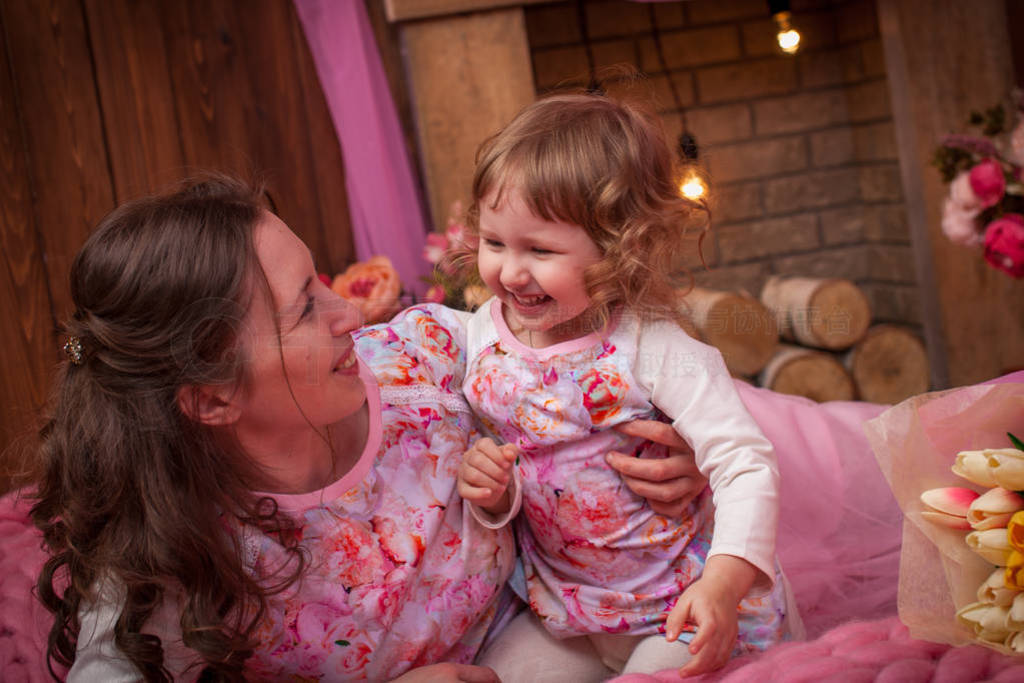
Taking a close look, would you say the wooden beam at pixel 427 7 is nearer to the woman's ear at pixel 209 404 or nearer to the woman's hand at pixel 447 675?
the woman's ear at pixel 209 404

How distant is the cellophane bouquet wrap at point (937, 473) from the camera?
3.13 feet

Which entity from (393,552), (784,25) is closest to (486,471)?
(393,552)

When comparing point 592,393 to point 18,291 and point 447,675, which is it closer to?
point 447,675

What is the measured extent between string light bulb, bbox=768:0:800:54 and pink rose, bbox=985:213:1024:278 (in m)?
0.78

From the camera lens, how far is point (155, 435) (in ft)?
3.34

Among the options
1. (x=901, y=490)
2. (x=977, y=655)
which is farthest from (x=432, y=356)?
(x=977, y=655)

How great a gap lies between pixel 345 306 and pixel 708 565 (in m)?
0.48

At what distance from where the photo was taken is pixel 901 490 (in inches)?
38.8

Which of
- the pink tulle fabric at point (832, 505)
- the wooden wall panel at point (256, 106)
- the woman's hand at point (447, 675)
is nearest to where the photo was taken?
the woman's hand at point (447, 675)

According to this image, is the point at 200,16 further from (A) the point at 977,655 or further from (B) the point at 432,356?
(A) the point at 977,655

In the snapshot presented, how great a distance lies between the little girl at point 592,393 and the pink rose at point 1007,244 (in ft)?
3.79

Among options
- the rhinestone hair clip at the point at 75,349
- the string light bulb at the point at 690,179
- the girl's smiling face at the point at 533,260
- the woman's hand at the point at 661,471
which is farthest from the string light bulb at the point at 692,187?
the rhinestone hair clip at the point at 75,349

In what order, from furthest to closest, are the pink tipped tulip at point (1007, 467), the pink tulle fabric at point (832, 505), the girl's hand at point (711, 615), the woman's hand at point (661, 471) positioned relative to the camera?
the pink tulle fabric at point (832, 505), the woman's hand at point (661, 471), the girl's hand at point (711, 615), the pink tipped tulip at point (1007, 467)

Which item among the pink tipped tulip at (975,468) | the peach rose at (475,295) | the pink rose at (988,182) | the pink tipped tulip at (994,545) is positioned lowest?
the pink tipped tulip at (994,545)
